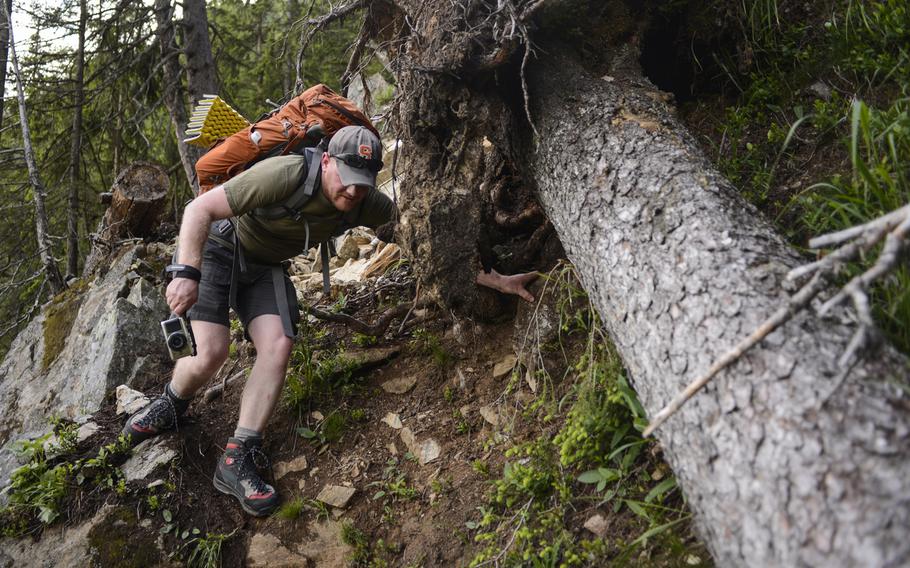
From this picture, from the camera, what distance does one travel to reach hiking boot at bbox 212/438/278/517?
13.0 ft

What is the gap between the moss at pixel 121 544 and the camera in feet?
12.3

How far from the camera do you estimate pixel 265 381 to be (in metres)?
4.22

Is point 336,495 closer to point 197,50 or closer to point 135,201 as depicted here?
point 135,201

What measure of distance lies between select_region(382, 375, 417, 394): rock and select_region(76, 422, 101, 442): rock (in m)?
2.34

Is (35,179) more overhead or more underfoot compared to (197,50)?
more underfoot

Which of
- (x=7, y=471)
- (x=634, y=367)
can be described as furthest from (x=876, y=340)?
(x=7, y=471)

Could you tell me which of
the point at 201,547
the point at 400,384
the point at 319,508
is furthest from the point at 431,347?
the point at 201,547

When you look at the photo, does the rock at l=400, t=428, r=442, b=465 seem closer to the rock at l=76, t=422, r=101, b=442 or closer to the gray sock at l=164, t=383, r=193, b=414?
the gray sock at l=164, t=383, r=193, b=414

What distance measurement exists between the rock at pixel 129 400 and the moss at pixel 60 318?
1913mm

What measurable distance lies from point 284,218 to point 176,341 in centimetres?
104

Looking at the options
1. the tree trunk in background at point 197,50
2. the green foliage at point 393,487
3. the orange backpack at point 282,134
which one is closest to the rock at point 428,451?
the green foliage at point 393,487

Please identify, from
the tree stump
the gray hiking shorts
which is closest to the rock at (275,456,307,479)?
the gray hiking shorts

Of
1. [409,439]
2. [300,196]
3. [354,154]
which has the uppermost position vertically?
[354,154]

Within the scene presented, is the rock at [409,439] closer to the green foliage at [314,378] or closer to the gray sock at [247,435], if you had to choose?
the green foliage at [314,378]
